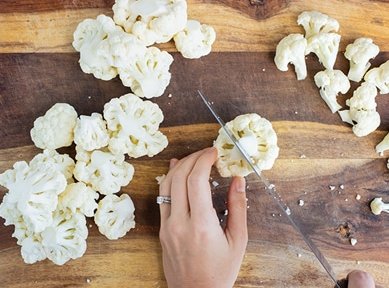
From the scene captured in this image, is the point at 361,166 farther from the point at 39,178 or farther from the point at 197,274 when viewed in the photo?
the point at 39,178

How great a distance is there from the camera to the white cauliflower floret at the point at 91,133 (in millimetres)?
1605

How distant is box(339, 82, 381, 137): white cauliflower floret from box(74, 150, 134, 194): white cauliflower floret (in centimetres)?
79

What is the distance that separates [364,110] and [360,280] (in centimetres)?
57

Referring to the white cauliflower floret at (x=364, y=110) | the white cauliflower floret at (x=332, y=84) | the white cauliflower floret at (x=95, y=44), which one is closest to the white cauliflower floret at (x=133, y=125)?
the white cauliflower floret at (x=95, y=44)

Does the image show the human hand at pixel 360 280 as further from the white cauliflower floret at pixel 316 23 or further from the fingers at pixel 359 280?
the white cauliflower floret at pixel 316 23

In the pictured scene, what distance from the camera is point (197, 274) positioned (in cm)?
153

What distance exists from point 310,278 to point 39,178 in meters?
0.96

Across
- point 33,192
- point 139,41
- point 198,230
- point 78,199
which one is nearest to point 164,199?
point 198,230

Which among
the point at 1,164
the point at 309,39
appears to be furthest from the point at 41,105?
the point at 309,39

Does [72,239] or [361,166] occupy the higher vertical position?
[361,166]

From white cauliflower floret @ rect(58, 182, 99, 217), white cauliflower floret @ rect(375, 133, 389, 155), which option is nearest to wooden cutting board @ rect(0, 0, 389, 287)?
white cauliflower floret @ rect(375, 133, 389, 155)

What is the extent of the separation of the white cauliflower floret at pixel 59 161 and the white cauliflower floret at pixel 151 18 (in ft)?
1.53

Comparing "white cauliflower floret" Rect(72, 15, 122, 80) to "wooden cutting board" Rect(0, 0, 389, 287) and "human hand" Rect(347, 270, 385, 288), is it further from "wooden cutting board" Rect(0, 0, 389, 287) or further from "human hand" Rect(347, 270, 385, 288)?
"human hand" Rect(347, 270, 385, 288)

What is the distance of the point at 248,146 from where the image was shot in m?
1.60
